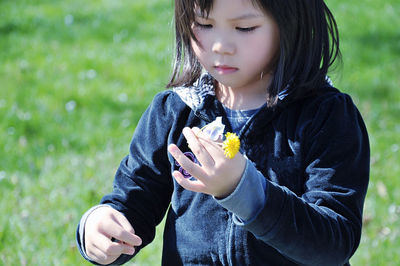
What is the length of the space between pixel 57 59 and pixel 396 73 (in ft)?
8.76

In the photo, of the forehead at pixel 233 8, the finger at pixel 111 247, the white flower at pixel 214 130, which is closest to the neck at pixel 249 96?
the white flower at pixel 214 130

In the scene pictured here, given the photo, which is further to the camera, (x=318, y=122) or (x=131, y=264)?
(x=131, y=264)

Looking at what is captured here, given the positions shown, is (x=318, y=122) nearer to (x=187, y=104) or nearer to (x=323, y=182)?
(x=323, y=182)

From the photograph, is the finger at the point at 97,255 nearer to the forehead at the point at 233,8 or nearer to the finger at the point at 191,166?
the finger at the point at 191,166

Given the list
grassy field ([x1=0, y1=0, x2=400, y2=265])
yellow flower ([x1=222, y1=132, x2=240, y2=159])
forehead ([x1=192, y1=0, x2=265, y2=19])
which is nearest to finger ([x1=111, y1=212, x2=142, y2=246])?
yellow flower ([x1=222, y1=132, x2=240, y2=159])

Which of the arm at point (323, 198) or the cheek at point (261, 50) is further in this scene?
the cheek at point (261, 50)

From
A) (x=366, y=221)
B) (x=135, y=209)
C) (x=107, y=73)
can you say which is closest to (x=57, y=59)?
(x=107, y=73)

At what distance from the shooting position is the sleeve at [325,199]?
1510mm

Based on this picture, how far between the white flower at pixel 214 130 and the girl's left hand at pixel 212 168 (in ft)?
0.43

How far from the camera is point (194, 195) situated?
181 cm

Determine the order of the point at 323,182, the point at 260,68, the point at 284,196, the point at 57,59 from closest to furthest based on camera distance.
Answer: the point at 284,196, the point at 323,182, the point at 260,68, the point at 57,59

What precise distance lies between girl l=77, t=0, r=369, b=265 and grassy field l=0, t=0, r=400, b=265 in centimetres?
59

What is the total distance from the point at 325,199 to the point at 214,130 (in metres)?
0.32

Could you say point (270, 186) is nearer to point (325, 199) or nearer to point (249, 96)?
point (325, 199)
